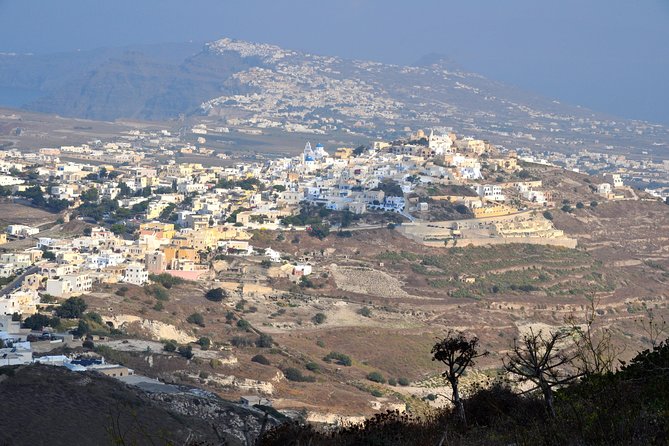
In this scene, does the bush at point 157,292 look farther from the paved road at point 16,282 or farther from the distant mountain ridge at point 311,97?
the distant mountain ridge at point 311,97

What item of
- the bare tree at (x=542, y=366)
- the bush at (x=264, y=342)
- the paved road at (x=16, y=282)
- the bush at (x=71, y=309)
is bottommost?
the bush at (x=264, y=342)

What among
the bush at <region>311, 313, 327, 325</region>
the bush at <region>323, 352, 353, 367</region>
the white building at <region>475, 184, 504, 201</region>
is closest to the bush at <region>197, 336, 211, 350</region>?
the bush at <region>323, 352, 353, 367</region>

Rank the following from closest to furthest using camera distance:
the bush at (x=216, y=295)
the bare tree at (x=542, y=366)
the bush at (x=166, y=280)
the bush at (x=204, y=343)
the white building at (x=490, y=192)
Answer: the bare tree at (x=542, y=366), the bush at (x=204, y=343), the bush at (x=216, y=295), the bush at (x=166, y=280), the white building at (x=490, y=192)

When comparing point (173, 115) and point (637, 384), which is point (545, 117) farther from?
point (637, 384)

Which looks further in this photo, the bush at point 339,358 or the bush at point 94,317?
the bush at point 339,358

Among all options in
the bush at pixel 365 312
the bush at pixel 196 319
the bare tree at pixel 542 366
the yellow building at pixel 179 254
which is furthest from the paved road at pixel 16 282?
the bare tree at pixel 542 366

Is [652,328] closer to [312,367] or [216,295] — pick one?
[312,367]

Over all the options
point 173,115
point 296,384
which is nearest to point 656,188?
point 296,384
